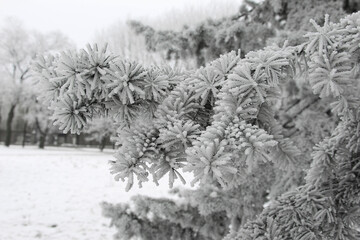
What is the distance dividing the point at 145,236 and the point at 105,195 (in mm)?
8363

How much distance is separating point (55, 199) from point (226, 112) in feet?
38.0

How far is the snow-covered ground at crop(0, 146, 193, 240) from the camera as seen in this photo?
7895 mm

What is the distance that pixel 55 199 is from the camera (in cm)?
1127

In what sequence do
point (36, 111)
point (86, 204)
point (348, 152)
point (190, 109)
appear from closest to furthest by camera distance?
point (190, 109) → point (348, 152) → point (86, 204) → point (36, 111)

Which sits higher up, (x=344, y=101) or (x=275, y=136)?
(x=344, y=101)

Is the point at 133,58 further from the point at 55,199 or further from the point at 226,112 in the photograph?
the point at 55,199

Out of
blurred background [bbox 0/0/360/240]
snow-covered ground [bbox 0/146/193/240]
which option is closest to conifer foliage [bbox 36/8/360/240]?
blurred background [bbox 0/0/360/240]

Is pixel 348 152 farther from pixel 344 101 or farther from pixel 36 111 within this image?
pixel 36 111

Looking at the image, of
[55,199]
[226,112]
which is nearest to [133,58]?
[226,112]

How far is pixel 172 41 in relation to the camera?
4988 millimetres

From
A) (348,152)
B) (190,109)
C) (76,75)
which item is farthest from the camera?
(348,152)

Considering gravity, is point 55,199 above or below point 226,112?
below

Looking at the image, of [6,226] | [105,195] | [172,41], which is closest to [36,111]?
[105,195]

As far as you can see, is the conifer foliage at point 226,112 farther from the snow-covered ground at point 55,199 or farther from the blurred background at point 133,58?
the snow-covered ground at point 55,199
